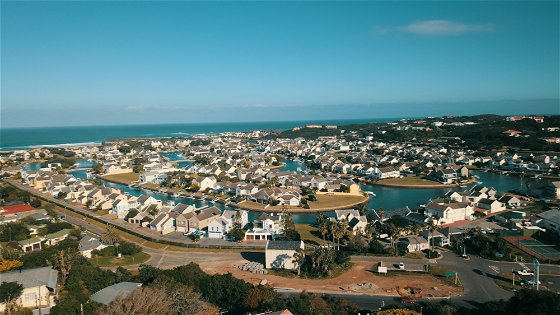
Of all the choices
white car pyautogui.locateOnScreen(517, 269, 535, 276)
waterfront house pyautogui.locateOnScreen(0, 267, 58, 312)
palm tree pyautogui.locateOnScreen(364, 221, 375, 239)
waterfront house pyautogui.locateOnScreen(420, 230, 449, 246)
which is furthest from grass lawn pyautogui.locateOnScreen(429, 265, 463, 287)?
waterfront house pyautogui.locateOnScreen(0, 267, 58, 312)

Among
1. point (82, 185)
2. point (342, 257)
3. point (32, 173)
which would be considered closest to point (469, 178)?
point (342, 257)

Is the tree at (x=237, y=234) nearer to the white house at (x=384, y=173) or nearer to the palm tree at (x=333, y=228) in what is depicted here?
the palm tree at (x=333, y=228)

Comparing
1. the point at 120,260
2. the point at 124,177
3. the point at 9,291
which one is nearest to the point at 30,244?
the point at 120,260

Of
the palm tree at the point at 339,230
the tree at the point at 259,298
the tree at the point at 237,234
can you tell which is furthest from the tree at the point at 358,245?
the tree at the point at 259,298

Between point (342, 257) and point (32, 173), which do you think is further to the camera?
point (32, 173)

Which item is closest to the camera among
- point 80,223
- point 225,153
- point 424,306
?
point 424,306

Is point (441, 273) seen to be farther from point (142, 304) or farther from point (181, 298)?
point (142, 304)

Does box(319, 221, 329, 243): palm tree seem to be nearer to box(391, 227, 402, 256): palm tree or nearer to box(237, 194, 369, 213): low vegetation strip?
box(391, 227, 402, 256): palm tree

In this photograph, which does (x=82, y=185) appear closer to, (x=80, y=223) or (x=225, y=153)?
(x=80, y=223)
